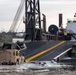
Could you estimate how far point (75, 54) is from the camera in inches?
808

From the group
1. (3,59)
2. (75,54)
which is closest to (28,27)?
(75,54)

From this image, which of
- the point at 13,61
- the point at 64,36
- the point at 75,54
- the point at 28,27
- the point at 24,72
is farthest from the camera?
the point at 64,36

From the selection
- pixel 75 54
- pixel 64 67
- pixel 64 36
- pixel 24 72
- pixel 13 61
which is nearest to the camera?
pixel 24 72

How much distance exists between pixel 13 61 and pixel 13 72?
2.42 m

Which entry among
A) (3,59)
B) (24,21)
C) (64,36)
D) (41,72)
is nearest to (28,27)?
(24,21)

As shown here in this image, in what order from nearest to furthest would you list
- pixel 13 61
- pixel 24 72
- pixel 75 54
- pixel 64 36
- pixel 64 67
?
pixel 24 72 → pixel 64 67 → pixel 13 61 → pixel 75 54 → pixel 64 36

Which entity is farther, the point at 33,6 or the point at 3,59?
the point at 33,6

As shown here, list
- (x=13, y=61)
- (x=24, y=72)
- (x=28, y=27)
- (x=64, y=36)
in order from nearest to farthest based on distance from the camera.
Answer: (x=24, y=72) < (x=13, y=61) < (x=28, y=27) < (x=64, y=36)

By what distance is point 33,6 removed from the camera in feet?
102

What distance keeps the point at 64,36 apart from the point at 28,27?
27.7 feet

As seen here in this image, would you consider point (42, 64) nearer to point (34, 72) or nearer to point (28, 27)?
point (34, 72)

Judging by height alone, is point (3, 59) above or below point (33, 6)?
below

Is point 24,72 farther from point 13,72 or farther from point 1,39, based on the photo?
point 1,39

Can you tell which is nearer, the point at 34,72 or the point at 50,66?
the point at 34,72
